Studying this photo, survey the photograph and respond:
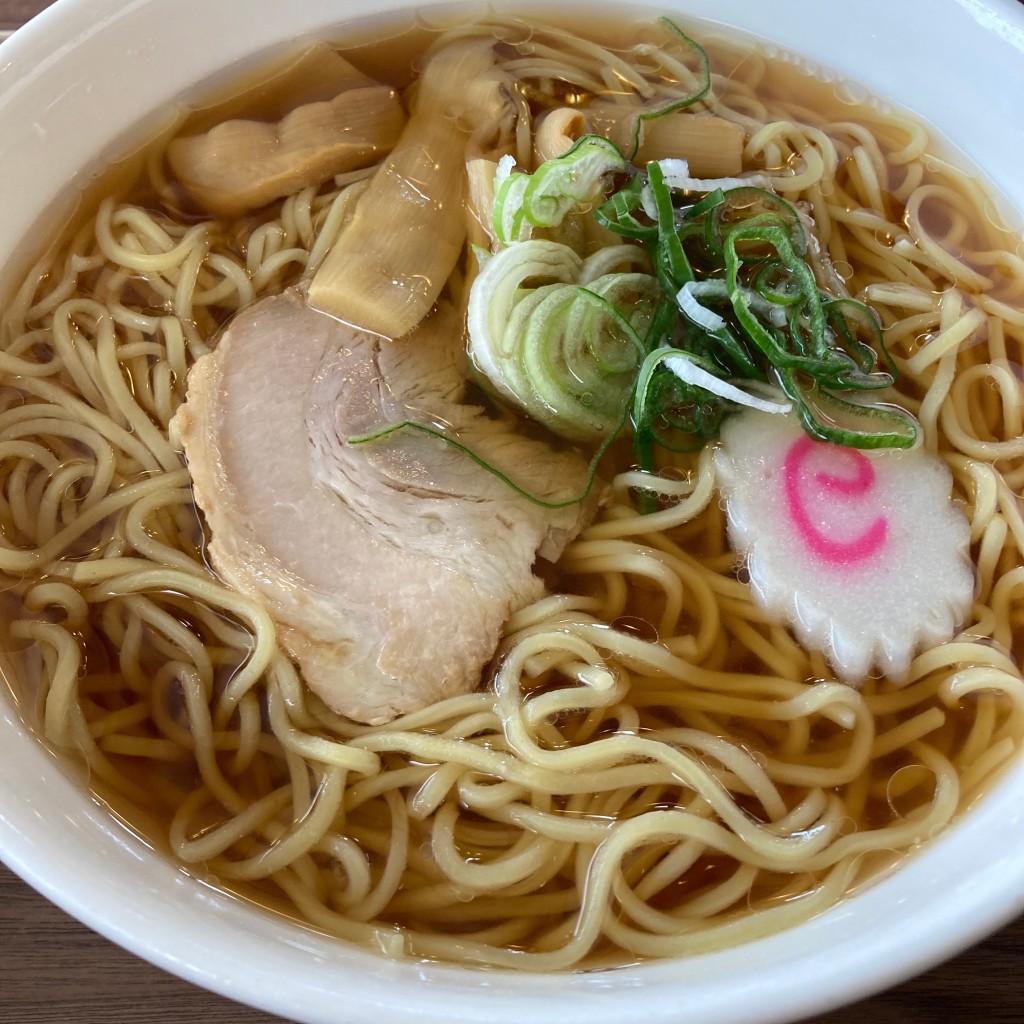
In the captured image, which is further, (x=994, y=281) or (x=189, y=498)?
(x=994, y=281)

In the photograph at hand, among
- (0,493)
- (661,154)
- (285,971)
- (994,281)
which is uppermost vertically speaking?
(994,281)

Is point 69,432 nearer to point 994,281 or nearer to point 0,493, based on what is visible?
point 0,493

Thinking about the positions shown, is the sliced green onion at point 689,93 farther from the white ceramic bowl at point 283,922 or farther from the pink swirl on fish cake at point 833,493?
the pink swirl on fish cake at point 833,493

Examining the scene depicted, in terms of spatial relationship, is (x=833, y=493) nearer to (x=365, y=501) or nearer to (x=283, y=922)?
(x=365, y=501)

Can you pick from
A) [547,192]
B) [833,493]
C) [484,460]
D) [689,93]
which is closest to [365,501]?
[484,460]

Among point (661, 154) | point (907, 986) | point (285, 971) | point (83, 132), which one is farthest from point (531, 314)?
point (907, 986)

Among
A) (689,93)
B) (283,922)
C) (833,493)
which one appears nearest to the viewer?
(283,922)
